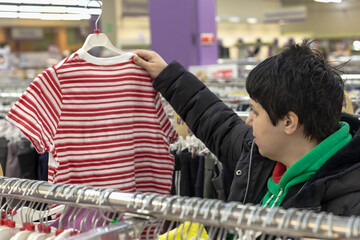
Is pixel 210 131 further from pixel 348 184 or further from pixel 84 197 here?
pixel 84 197

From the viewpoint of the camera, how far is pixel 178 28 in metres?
7.25

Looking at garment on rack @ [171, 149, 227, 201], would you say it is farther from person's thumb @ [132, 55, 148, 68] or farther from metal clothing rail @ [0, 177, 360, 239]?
metal clothing rail @ [0, 177, 360, 239]

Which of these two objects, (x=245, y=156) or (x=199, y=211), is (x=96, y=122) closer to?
(x=245, y=156)

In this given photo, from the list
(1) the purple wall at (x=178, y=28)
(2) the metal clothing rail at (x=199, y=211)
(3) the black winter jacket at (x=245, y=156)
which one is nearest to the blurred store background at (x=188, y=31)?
(1) the purple wall at (x=178, y=28)

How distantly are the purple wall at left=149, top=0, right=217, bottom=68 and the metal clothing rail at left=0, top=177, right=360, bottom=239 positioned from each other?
5962 mm

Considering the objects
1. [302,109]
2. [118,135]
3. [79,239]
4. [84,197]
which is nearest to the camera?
[79,239]

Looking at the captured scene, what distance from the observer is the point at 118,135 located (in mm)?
1892

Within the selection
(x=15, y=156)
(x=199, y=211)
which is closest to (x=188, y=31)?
(x=15, y=156)

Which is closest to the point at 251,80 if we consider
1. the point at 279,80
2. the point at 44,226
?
the point at 279,80

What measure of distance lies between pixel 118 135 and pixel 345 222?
111 centimetres

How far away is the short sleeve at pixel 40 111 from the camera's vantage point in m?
1.75

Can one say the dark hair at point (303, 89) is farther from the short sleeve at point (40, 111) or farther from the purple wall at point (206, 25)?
the purple wall at point (206, 25)

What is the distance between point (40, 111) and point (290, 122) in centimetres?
86

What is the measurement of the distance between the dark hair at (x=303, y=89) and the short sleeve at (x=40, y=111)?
0.72 meters
